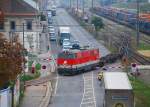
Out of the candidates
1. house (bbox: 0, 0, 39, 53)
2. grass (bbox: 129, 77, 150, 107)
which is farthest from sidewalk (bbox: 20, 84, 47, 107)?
house (bbox: 0, 0, 39, 53)

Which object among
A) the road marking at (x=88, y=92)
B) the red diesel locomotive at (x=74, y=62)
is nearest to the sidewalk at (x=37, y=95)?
the road marking at (x=88, y=92)

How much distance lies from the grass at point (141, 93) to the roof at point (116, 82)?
2.74 meters

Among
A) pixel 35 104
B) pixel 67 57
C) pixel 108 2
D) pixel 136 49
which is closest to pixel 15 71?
pixel 35 104

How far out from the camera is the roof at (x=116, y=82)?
31.0 metres

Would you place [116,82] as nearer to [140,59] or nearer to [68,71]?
[68,71]

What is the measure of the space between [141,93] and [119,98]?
1005 centimetres

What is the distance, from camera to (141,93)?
131 feet

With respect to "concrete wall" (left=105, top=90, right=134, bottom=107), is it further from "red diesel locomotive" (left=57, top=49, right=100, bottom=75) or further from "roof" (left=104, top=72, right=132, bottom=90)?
"red diesel locomotive" (left=57, top=49, right=100, bottom=75)

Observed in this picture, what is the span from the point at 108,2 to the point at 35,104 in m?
157

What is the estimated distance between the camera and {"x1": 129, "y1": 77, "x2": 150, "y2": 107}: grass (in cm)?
3629

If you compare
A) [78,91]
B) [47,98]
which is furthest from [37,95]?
[78,91]

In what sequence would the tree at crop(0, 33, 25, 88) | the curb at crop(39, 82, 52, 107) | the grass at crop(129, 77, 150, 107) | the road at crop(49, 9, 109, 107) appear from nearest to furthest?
the tree at crop(0, 33, 25, 88), the grass at crop(129, 77, 150, 107), the curb at crop(39, 82, 52, 107), the road at crop(49, 9, 109, 107)

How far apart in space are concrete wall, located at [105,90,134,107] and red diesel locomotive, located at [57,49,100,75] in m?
18.5

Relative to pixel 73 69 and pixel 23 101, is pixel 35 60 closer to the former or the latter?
pixel 73 69
